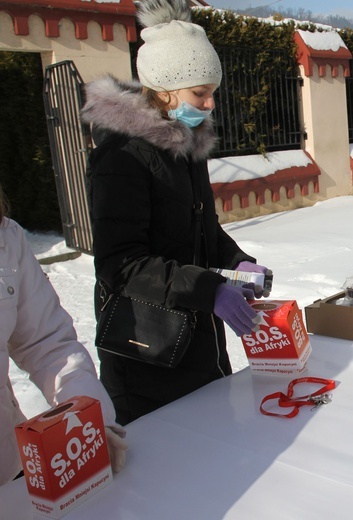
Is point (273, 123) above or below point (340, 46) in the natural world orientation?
below

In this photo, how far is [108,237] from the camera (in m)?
1.72

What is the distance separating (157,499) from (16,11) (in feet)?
17.7

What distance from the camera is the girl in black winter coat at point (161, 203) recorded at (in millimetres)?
1670

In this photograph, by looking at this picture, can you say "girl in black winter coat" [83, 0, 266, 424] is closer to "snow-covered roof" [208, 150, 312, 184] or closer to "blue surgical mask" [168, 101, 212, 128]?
"blue surgical mask" [168, 101, 212, 128]

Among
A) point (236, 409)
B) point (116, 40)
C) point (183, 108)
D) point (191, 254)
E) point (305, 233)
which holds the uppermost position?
point (116, 40)

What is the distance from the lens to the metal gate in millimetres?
5812

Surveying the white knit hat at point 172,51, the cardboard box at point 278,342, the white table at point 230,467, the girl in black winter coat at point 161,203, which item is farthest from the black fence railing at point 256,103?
the white table at point 230,467

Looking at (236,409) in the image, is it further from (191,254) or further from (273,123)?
(273,123)

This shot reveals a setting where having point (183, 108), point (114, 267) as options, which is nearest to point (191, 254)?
point (114, 267)

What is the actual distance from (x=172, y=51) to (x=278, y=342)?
102cm

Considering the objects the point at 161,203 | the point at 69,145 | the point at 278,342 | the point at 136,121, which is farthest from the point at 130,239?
the point at 69,145

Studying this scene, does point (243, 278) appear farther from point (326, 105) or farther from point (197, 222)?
point (326, 105)

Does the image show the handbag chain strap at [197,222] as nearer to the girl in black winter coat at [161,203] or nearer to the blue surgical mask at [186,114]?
the girl in black winter coat at [161,203]

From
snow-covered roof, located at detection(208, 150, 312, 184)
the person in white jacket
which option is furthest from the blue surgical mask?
snow-covered roof, located at detection(208, 150, 312, 184)
